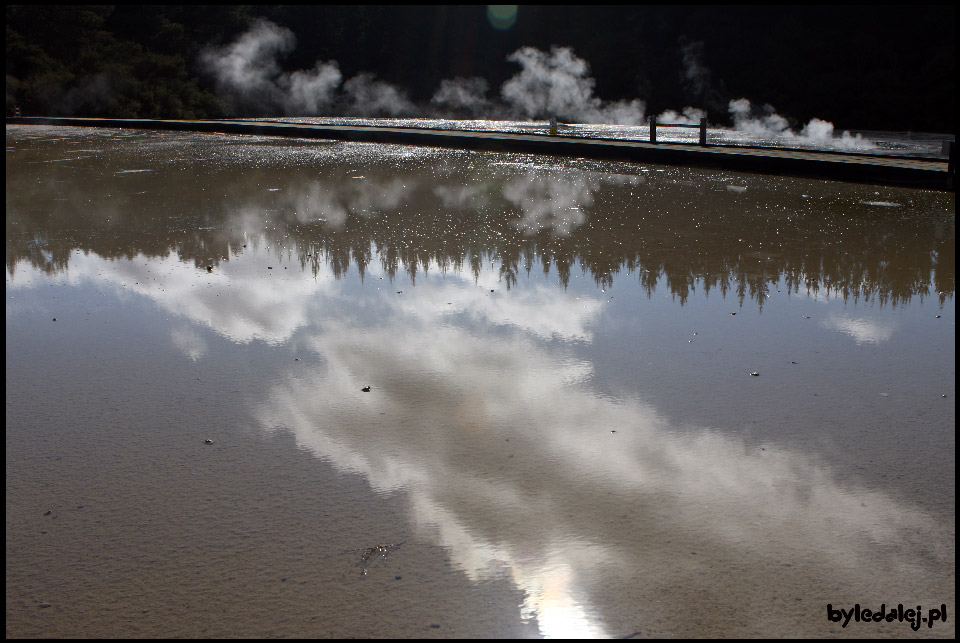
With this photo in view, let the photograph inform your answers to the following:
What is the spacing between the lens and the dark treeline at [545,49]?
33.1 metres

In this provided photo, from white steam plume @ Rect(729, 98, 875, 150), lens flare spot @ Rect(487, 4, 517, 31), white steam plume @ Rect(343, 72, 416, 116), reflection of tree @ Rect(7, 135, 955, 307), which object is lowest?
reflection of tree @ Rect(7, 135, 955, 307)

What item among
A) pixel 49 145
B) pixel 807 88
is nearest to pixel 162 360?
pixel 49 145

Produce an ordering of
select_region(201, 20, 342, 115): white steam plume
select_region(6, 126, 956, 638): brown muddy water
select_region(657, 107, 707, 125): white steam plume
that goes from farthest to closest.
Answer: select_region(201, 20, 342, 115): white steam plume < select_region(657, 107, 707, 125): white steam plume < select_region(6, 126, 956, 638): brown muddy water

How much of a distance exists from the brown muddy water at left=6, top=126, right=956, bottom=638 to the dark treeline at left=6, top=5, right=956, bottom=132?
88.4 feet

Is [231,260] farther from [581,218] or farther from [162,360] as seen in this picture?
[581,218]

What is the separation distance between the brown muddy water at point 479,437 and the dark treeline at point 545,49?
26956mm

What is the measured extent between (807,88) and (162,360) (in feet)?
110

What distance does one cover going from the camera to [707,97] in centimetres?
3819

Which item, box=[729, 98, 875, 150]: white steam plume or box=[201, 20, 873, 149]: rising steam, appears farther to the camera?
box=[201, 20, 873, 149]: rising steam

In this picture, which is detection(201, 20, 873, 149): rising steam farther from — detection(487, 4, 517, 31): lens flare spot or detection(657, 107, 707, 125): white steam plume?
detection(657, 107, 707, 125): white steam plume

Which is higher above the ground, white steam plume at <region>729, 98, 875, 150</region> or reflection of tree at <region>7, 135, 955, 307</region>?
white steam plume at <region>729, 98, 875, 150</region>

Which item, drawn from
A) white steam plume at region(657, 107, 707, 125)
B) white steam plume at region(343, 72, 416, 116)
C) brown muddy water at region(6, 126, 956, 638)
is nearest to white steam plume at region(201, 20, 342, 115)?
white steam plume at region(343, 72, 416, 116)

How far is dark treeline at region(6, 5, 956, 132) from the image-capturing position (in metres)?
33.1

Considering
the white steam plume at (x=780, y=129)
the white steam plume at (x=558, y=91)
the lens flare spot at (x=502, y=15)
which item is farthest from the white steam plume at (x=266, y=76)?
the white steam plume at (x=780, y=129)
